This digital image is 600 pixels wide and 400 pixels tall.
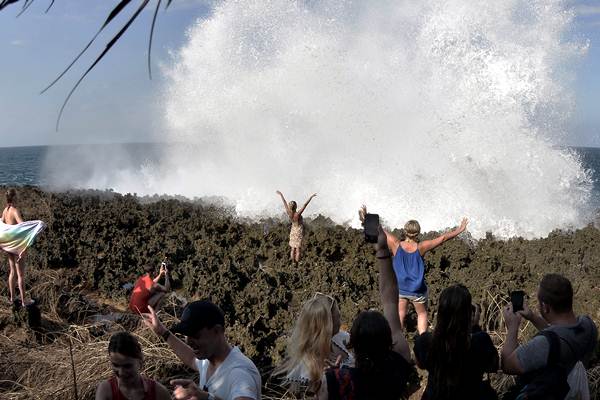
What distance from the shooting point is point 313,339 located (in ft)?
9.23

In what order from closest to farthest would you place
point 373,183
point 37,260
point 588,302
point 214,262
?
point 588,302 < point 214,262 < point 37,260 < point 373,183

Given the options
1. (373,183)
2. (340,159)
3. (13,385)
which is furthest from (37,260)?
(340,159)

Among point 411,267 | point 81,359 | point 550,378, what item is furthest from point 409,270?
point 81,359

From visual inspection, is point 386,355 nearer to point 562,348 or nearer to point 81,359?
point 562,348

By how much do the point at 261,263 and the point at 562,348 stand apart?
7800mm

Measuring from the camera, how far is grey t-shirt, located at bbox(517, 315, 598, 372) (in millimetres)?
2732

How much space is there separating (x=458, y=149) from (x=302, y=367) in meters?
17.2

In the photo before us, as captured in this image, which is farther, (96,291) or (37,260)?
(37,260)

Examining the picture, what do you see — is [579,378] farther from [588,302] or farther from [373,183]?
[373,183]

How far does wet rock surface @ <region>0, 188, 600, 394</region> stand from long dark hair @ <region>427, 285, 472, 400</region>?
354 centimetres

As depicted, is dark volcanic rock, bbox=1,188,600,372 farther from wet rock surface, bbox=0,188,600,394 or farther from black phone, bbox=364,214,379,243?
black phone, bbox=364,214,379,243

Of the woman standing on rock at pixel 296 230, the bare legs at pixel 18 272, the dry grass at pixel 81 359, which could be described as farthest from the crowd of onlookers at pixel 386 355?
the woman standing on rock at pixel 296 230

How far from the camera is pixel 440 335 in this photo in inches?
103

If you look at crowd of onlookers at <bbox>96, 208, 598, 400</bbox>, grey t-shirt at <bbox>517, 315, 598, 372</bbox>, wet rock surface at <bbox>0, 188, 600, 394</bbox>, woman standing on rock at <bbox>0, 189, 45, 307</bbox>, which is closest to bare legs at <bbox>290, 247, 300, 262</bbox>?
wet rock surface at <bbox>0, 188, 600, 394</bbox>
